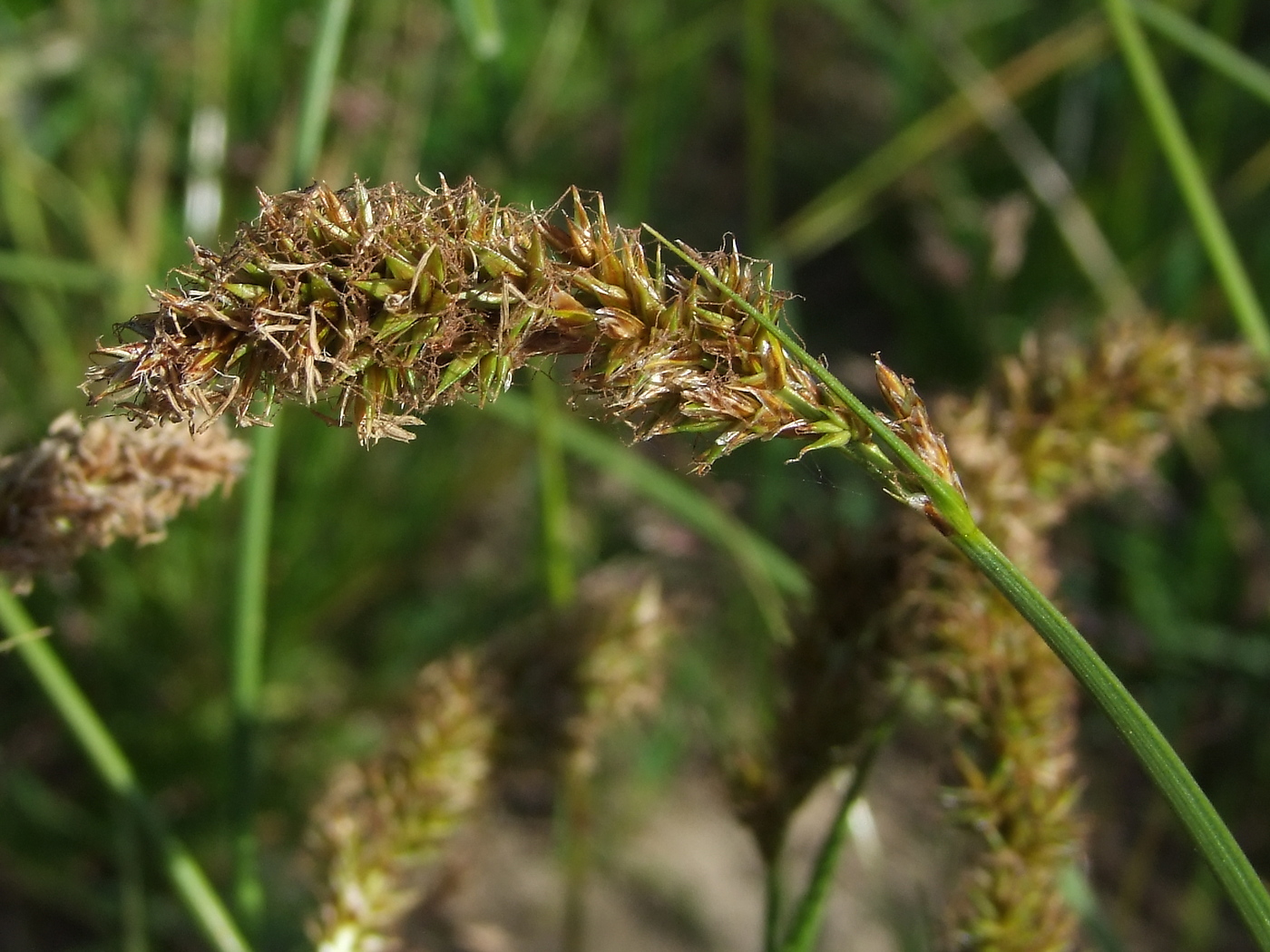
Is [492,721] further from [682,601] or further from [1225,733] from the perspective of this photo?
[1225,733]

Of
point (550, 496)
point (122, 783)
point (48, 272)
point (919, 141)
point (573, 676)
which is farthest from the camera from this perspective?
point (919, 141)

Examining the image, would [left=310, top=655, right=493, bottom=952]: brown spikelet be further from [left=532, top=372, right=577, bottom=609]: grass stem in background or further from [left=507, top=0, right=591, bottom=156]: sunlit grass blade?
[left=507, top=0, right=591, bottom=156]: sunlit grass blade

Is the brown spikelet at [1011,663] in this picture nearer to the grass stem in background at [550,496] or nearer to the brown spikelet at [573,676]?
the brown spikelet at [573,676]

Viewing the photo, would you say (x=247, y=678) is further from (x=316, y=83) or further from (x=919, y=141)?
(x=919, y=141)

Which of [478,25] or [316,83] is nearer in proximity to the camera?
[316,83]

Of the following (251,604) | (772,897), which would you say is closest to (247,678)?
(251,604)

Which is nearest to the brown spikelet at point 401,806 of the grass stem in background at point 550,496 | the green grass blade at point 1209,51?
the grass stem in background at point 550,496
